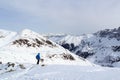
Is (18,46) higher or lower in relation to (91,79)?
higher

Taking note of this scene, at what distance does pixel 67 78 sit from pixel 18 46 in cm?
12679

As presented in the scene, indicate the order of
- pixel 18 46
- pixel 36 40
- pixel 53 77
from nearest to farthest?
pixel 53 77
pixel 18 46
pixel 36 40

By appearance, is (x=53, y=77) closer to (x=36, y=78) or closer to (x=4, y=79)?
(x=36, y=78)

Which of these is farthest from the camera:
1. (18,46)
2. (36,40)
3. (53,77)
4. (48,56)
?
(36,40)

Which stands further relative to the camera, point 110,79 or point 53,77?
point 53,77

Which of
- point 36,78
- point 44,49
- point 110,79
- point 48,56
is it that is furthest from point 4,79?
point 44,49

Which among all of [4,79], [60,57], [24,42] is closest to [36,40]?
[24,42]

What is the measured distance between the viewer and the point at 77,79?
87.3 ft

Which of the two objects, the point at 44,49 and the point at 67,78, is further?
the point at 44,49

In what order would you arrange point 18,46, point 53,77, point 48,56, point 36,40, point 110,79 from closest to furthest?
point 110,79
point 53,77
point 48,56
point 18,46
point 36,40

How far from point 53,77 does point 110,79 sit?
22.0 ft

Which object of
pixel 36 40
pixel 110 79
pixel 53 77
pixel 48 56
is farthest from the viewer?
pixel 36 40

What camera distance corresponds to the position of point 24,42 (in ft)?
528

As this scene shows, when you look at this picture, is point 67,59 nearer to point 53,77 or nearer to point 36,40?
point 36,40
